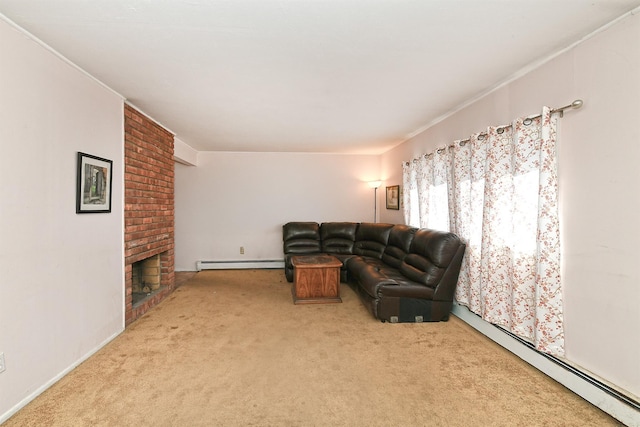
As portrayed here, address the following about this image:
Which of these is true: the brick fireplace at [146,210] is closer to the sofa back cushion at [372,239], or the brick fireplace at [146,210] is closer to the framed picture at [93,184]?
the framed picture at [93,184]

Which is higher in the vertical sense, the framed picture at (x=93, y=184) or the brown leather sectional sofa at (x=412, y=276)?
the framed picture at (x=93, y=184)

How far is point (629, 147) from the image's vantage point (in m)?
1.61

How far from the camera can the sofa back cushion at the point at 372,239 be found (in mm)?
4438

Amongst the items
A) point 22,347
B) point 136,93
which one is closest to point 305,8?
point 136,93

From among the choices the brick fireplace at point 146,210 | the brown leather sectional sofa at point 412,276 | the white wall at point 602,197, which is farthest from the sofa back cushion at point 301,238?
the white wall at point 602,197

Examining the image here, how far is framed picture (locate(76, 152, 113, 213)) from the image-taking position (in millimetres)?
2217

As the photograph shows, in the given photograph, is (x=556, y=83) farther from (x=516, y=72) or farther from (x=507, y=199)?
(x=507, y=199)

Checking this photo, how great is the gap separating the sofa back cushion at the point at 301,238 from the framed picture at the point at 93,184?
→ 2869 millimetres

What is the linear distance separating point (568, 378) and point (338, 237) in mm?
3536

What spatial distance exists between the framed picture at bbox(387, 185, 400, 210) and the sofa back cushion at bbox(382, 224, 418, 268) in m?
0.80

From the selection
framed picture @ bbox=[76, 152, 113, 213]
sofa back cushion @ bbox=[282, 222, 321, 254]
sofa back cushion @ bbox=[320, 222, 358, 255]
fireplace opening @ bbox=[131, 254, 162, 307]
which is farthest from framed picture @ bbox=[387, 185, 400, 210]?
framed picture @ bbox=[76, 152, 113, 213]

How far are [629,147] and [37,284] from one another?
3684mm

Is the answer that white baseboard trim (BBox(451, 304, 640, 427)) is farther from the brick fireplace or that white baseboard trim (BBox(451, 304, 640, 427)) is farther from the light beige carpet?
the brick fireplace

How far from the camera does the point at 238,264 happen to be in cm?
550
